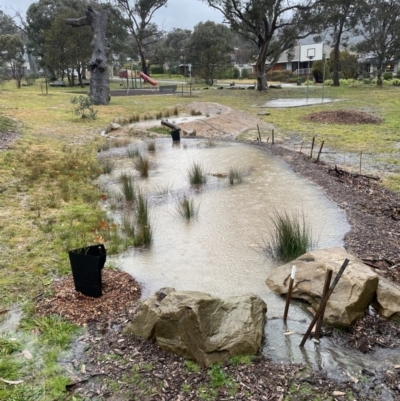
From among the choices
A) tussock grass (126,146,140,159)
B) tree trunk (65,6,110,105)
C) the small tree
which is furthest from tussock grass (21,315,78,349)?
the small tree

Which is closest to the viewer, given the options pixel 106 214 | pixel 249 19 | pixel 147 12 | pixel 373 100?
pixel 106 214

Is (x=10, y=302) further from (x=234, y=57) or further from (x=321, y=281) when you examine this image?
(x=234, y=57)

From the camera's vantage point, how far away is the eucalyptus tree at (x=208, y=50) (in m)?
31.5

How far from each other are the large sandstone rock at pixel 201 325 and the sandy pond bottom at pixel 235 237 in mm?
196

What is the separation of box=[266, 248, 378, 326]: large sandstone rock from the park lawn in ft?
5.56

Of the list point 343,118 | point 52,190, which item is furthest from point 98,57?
point 52,190

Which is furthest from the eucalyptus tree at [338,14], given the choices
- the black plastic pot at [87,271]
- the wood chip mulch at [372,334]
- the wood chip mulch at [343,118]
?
the black plastic pot at [87,271]

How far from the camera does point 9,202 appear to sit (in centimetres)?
547

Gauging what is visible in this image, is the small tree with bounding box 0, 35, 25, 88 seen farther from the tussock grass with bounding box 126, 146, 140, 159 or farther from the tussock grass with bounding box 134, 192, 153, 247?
the tussock grass with bounding box 134, 192, 153, 247

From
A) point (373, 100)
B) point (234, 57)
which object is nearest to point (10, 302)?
point (373, 100)

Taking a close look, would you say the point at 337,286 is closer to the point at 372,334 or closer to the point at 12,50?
the point at 372,334

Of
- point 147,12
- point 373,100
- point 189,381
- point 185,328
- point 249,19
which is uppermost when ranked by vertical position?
point 147,12

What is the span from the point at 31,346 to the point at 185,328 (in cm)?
102

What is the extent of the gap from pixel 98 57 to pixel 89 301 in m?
15.5
